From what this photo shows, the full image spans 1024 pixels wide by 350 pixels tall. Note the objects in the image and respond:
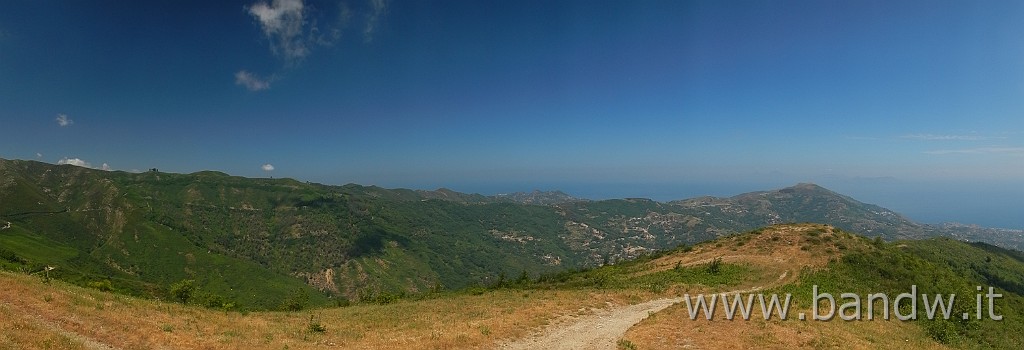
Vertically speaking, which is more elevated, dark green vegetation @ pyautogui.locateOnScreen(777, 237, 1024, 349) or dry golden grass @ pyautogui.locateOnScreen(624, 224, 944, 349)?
dry golden grass @ pyautogui.locateOnScreen(624, 224, 944, 349)

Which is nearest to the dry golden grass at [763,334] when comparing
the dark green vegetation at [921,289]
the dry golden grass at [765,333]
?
the dry golden grass at [765,333]

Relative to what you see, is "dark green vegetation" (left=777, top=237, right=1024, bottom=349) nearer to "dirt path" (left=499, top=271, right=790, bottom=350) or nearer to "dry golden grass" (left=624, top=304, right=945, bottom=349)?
"dry golden grass" (left=624, top=304, right=945, bottom=349)

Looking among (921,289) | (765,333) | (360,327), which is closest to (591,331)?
(765,333)

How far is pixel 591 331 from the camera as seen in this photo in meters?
28.2

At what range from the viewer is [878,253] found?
54750 mm

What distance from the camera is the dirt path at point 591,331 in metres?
25.0

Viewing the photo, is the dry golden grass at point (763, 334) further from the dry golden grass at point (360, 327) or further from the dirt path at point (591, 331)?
the dirt path at point (591, 331)

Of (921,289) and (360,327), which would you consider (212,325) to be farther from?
(921,289)

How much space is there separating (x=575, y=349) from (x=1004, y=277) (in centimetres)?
13167

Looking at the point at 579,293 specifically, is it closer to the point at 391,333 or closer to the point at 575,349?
the point at 575,349

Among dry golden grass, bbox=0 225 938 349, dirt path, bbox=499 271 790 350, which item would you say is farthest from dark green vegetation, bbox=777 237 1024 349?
dirt path, bbox=499 271 790 350

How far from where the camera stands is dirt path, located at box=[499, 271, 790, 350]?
81.9 ft

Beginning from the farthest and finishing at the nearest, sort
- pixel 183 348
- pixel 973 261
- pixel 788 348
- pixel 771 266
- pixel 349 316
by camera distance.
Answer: pixel 973 261, pixel 771 266, pixel 349 316, pixel 788 348, pixel 183 348

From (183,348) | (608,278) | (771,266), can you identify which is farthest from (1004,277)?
(183,348)
